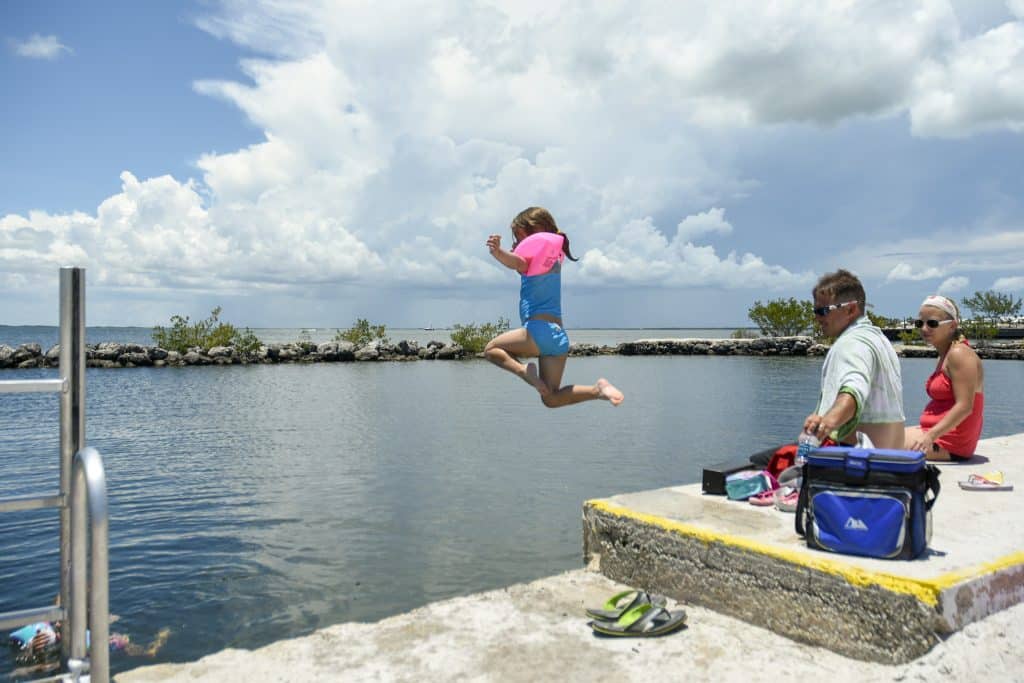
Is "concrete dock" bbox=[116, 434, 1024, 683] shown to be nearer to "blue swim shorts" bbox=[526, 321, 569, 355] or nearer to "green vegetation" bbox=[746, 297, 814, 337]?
"blue swim shorts" bbox=[526, 321, 569, 355]

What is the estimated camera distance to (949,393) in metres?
6.99

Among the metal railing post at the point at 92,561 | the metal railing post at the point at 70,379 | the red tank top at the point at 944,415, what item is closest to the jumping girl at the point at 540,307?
the metal railing post at the point at 70,379

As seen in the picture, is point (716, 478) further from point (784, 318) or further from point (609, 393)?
point (784, 318)

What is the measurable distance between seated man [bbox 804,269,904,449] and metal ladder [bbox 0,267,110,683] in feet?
12.8

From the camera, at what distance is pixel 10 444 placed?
588 inches

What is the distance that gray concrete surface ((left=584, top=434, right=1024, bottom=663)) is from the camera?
3689 millimetres

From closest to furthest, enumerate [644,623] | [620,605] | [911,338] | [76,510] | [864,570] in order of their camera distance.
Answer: [76,510] < [864,570] < [644,623] < [620,605] < [911,338]

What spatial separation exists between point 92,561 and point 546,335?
2602 mm

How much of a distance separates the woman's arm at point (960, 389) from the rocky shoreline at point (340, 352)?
33656 millimetres

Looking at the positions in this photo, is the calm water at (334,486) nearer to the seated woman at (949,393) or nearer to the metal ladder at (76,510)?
the metal ladder at (76,510)

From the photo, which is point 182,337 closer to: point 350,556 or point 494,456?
point 494,456

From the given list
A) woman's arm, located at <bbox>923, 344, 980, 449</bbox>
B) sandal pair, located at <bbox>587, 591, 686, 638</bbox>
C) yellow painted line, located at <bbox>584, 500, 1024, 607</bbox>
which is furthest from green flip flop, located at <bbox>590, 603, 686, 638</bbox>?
woman's arm, located at <bbox>923, 344, 980, 449</bbox>

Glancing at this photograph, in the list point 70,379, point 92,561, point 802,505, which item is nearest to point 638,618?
point 802,505

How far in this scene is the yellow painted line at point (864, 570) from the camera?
11.9 feet
